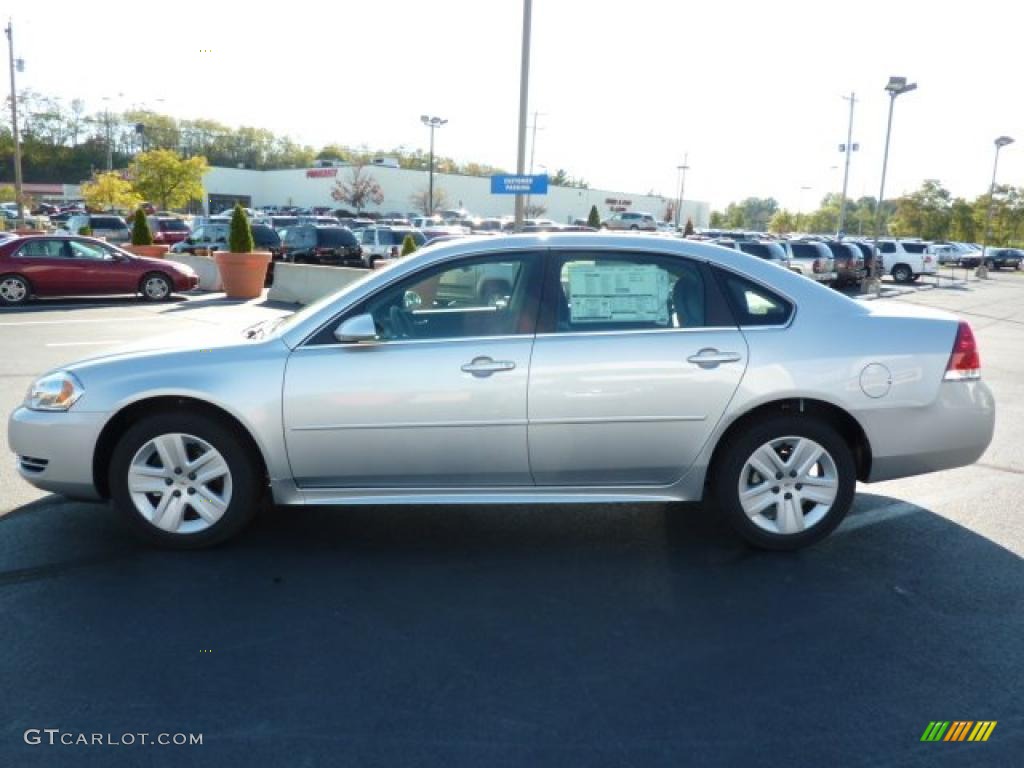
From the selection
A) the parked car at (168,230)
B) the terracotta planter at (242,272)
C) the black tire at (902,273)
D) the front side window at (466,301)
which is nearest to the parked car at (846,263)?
the black tire at (902,273)

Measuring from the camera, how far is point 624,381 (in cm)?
453

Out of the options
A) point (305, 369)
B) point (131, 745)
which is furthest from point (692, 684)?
point (305, 369)

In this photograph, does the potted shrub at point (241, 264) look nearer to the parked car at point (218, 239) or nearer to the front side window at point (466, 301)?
the parked car at point (218, 239)

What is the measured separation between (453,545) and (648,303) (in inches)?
65.9

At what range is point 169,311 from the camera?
1662 centimetres

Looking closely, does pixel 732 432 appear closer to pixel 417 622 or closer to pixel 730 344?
pixel 730 344

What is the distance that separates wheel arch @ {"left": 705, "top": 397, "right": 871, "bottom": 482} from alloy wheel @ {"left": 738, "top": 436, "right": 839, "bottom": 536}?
0.14 meters

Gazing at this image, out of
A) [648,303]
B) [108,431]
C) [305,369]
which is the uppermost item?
[648,303]

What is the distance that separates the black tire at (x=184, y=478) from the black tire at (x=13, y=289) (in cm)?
1452

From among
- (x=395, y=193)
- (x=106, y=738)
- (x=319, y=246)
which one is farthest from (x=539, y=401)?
(x=395, y=193)

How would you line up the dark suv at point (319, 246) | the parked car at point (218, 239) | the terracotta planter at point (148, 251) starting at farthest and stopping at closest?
the parked car at point (218, 239)
the dark suv at point (319, 246)
the terracotta planter at point (148, 251)

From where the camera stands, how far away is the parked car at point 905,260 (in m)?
36.6

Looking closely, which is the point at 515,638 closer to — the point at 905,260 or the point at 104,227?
the point at 104,227

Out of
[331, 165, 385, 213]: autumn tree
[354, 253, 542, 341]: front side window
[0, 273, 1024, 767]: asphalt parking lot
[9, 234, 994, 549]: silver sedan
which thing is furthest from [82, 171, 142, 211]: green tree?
[354, 253, 542, 341]: front side window
